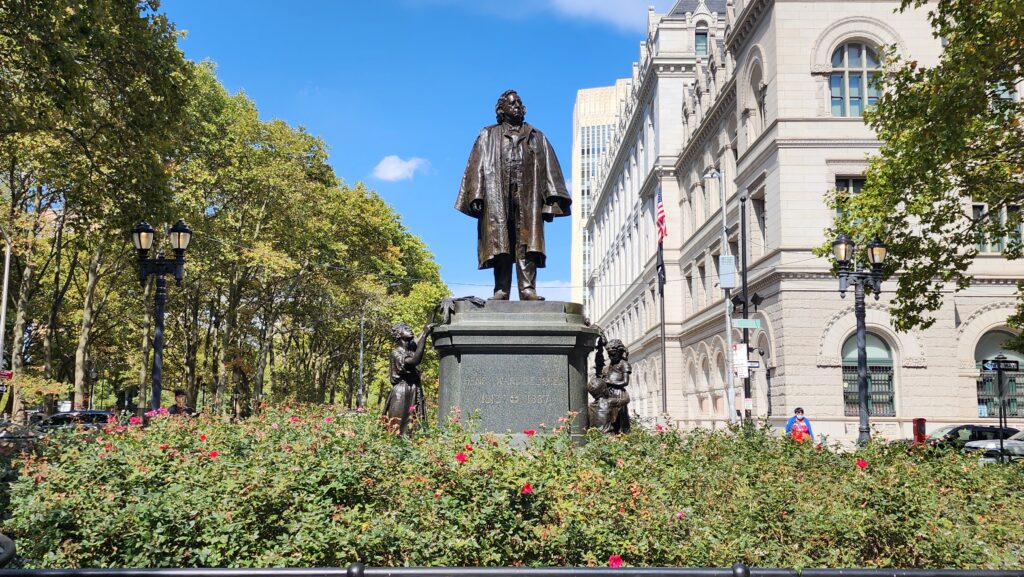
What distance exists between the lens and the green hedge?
548 centimetres

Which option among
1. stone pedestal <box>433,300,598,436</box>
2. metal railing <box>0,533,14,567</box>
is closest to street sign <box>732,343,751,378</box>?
stone pedestal <box>433,300,598,436</box>

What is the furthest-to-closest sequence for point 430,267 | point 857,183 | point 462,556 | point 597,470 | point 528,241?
point 430,267
point 857,183
point 528,241
point 597,470
point 462,556

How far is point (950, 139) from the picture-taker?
1645 cm

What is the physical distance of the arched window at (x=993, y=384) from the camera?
33656 mm

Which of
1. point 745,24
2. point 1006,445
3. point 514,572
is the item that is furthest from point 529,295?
point 745,24

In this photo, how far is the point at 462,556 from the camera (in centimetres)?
551

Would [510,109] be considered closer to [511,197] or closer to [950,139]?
[511,197]

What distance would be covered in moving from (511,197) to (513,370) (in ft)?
7.84

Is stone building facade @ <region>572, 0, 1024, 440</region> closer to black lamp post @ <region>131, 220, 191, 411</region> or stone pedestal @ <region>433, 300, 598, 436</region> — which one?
black lamp post @ <region>131, 220, 191, 411</region>

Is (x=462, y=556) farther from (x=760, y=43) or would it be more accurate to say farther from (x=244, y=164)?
(x=760, y=43)

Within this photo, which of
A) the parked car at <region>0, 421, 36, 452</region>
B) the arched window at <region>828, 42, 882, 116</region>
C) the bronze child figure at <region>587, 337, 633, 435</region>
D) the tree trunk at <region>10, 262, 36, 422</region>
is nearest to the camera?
the parked car at <region>0, 421, 36, 452</region>

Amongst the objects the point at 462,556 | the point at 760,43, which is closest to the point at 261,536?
the point at 462,556

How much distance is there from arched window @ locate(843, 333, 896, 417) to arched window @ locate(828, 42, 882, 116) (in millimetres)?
9873

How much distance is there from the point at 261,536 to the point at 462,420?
3.94 metres
